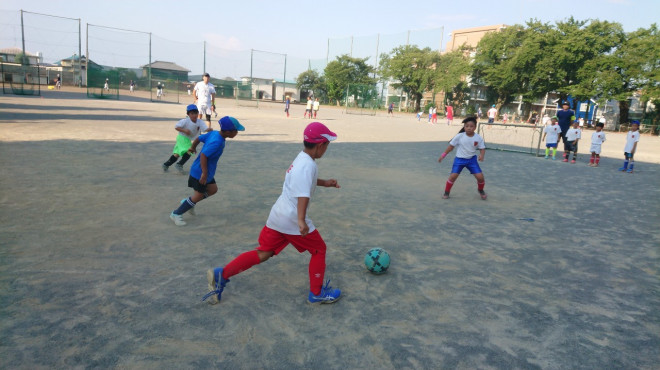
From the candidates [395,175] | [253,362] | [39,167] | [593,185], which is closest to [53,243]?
[253,362]

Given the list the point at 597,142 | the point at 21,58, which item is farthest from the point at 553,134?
the point at 21,58

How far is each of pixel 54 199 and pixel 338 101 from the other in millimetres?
66118

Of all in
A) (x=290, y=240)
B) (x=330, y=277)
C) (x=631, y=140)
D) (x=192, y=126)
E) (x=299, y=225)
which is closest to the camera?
(x=299, y=225)

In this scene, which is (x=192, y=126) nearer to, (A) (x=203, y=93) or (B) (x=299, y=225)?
(B) (x=299, y=225)

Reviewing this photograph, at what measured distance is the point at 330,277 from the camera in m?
3.96

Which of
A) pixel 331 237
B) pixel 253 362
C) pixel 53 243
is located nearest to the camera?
pixel 253 362

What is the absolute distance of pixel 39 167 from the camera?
24.9ft

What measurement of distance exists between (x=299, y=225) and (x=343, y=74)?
69575mm

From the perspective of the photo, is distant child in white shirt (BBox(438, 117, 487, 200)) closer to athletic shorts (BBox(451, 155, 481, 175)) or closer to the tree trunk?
athletic shorts (BBox(451, 155, 481, 175))

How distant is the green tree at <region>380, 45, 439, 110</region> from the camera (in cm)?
6462

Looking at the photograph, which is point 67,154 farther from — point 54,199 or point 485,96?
point 485,96

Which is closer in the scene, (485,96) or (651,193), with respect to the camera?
(651,193)

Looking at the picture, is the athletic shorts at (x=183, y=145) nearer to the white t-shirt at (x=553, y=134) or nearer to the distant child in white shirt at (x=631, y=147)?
the distant child in white shirt at (x=631, y=147)

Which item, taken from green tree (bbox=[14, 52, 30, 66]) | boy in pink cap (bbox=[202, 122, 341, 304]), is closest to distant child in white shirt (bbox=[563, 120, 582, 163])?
boy in pink cap (bbox=[202, 122, 341, 304])
